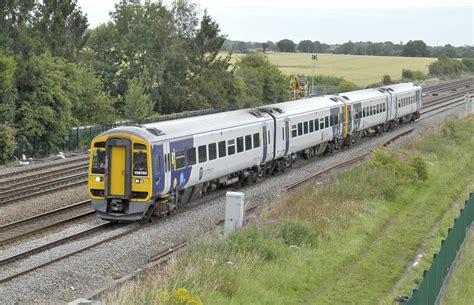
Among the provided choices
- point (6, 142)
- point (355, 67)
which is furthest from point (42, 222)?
point (355, 67)

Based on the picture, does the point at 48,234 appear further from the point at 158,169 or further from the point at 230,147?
the point at 230,147

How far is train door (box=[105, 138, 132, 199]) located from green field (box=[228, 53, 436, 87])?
91.3 m

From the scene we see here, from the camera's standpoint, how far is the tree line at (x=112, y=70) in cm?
3903

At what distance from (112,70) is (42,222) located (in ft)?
148

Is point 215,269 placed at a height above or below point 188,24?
below

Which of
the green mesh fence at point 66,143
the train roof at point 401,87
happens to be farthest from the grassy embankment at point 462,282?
the train roof at point 401,87

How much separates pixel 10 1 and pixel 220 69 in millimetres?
25288

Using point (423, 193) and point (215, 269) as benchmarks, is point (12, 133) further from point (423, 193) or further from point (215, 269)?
point (215, 269)

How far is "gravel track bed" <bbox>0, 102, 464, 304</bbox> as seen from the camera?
1553 centimetres

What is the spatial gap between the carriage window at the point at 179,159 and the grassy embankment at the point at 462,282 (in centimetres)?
879

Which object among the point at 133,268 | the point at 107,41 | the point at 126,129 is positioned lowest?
the point at 133,268

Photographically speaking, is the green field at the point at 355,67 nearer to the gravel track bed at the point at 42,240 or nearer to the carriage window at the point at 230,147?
the carriage window at the point at 230,147

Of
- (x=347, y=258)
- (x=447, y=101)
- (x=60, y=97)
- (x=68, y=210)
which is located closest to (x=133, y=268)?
(x=347, y=258)

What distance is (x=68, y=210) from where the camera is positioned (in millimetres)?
24547
